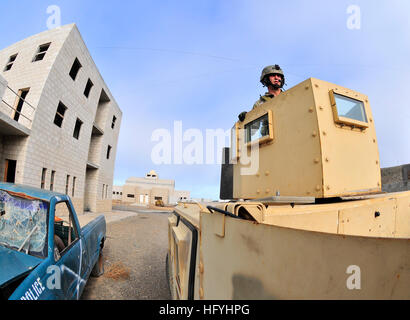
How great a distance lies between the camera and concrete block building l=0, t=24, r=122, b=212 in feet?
26.7

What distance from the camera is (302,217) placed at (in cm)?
133

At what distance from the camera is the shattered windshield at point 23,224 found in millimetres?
1958

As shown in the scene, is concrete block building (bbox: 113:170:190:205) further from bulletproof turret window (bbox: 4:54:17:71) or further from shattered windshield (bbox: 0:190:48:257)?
shattered windshield (bbox: 0:190:48:257)

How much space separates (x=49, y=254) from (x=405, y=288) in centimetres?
261

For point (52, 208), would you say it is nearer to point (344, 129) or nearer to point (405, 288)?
point (405, 288)

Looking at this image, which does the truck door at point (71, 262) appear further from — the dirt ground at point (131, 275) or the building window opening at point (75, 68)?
the building window opening at point (75, 68)

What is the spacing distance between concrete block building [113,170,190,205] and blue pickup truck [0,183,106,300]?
112 ft

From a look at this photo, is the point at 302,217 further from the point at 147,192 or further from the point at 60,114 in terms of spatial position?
the point at 147,192

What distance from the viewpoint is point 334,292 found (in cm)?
64

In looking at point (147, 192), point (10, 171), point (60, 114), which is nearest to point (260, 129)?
point (10, 171)

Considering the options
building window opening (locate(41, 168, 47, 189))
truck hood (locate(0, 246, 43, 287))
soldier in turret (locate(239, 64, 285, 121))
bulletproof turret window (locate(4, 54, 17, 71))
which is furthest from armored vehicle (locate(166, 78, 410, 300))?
bulletproof turret window (locate(4, 54, 17, 71))

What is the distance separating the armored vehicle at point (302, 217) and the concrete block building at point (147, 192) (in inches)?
1370

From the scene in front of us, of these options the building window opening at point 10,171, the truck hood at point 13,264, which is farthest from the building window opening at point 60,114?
the truck hood at point 13,264
